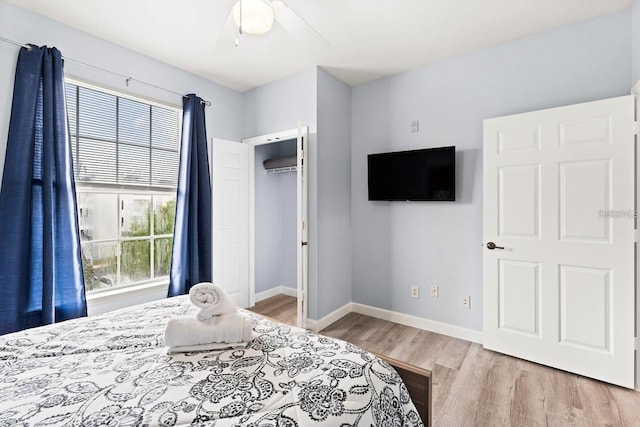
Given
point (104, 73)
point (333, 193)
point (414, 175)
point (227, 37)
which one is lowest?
point (333, 193)

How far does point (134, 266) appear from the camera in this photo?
281cm

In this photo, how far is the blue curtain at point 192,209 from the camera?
2939 millimetres

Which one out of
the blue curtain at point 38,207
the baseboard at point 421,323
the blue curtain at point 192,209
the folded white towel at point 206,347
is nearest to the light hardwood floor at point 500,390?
the baseboard at point 421,323

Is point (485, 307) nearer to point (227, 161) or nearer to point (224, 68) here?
point (227, 161)

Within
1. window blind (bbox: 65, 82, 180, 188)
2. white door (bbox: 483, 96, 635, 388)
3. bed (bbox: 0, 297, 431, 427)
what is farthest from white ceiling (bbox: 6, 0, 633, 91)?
bed (bbox: 0, 297, 431, 427)

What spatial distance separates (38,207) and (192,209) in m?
1.14

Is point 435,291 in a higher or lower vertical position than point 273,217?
lower

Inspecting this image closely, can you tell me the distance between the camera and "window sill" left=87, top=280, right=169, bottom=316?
2479 mm

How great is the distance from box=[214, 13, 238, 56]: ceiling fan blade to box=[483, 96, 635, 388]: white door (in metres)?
2.09

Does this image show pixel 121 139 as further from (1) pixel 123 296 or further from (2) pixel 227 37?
(2) pixel 227 37

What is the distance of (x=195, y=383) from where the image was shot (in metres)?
1.05

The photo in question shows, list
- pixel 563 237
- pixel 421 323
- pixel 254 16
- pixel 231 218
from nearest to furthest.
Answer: pixel 254 16, pixel 563 237, pixel 421 323, pixel 231 218

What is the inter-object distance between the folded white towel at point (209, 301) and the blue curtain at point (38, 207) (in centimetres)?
148

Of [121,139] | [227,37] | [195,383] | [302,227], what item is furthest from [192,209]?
[195,383]
